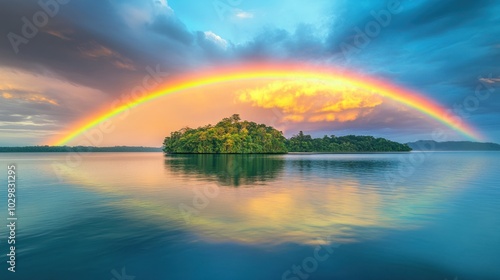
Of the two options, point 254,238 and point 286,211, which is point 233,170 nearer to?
point 286,211

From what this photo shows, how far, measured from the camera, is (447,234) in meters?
16.4

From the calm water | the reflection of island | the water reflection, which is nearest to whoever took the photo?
the calm water

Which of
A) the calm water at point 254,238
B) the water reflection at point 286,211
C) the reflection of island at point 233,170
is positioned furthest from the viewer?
the reflection of island at point 233,170

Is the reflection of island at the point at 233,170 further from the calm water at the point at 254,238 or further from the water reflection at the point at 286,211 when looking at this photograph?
the calm water at the point at 254,238

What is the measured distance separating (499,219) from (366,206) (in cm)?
923

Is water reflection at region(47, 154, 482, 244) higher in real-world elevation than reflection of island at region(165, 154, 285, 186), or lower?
lower

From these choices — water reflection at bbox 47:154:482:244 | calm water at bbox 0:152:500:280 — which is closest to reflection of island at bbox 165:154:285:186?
water reflection at bbox 47:154:482:244

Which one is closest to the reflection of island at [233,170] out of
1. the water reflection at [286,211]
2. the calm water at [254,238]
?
the water reflection at [286,211]

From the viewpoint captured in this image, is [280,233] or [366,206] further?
[366,206]

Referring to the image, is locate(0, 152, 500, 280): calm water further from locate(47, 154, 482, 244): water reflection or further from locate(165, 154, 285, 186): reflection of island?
locate(165, 154, 285, 186): reflection of island

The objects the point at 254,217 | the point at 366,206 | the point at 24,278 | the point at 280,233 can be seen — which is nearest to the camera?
the point at 24,278

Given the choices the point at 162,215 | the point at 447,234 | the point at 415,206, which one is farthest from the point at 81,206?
the point at 415,206

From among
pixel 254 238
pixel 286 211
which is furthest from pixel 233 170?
pixel 254 238

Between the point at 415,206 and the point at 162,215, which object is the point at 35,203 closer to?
the point at 162,215
